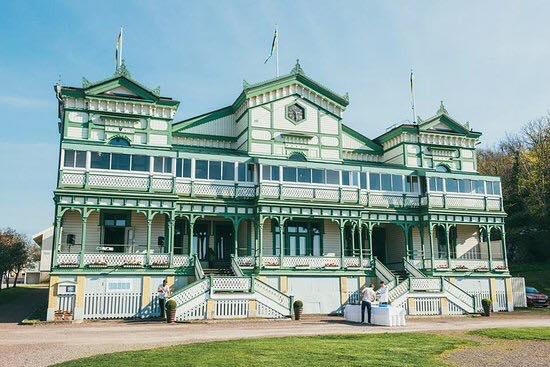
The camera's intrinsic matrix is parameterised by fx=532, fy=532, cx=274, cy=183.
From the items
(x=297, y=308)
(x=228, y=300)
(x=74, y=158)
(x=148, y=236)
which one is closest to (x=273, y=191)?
(x=148, y=236)

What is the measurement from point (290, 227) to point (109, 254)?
36.3 feet

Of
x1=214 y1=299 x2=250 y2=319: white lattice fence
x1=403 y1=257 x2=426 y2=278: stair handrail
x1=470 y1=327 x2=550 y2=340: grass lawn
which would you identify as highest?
x1=403 y1=257 x2=426 y2=278: stair handrail

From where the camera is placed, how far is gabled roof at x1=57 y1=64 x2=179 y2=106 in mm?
29156

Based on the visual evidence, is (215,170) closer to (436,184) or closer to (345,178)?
(345,178)

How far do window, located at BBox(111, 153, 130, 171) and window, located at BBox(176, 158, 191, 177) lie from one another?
111 inches

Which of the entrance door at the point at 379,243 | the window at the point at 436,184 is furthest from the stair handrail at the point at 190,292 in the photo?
the window at the point at 436,184

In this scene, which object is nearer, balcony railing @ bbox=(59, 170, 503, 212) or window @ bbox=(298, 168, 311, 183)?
balcony railing @ bbox=(59, 170, 503, 212)

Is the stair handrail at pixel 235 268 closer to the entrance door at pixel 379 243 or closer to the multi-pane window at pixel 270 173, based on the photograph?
the multi-pane window at pixel 270 173

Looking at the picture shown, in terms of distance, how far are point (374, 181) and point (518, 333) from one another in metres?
16.7

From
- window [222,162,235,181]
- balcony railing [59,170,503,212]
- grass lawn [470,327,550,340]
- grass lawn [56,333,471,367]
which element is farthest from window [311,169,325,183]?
grass lawn [56,333,471,367]

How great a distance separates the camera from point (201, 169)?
30359mm

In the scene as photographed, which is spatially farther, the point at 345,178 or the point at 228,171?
the point at 345,178

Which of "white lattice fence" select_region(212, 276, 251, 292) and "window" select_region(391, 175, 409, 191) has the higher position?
"window" select_region(391, 175, 409, 191)

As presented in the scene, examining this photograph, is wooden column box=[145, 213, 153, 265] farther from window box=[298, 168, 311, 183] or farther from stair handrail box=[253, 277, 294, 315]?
window box=[298, 168, 311, 183]
